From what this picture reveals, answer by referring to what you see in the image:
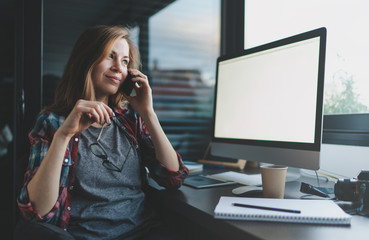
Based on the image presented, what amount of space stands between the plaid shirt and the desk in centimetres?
6

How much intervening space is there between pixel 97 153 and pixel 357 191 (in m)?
0.87

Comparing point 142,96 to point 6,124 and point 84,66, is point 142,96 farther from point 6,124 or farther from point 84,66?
point 6,124

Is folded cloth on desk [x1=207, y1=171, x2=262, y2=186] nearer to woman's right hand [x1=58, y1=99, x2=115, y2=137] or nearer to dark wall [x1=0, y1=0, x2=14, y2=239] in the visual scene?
woman's right hand [x1=58, y1=99, x2=115, y2=137]

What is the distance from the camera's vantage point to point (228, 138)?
4.49ft

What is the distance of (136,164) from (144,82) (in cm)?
34

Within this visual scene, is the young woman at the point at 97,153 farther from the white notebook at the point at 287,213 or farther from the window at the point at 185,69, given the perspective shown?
the window at the point at 185,69

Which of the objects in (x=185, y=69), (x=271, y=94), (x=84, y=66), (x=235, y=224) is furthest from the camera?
(x=185, y=69)

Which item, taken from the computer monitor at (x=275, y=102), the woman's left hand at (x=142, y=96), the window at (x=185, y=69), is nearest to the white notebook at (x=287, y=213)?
the computer monitor at (x=275, y=102)

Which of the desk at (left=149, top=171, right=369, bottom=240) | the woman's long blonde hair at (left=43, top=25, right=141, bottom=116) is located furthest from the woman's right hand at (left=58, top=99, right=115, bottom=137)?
the desk at (left=149, top=171, right=369, bottom=240)

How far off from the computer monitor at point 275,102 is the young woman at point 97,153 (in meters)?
0.30

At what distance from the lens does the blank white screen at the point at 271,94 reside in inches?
41.1

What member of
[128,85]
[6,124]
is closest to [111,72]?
[128,85]

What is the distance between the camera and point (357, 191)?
873mm

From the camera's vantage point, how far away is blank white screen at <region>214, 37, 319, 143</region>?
104cm
